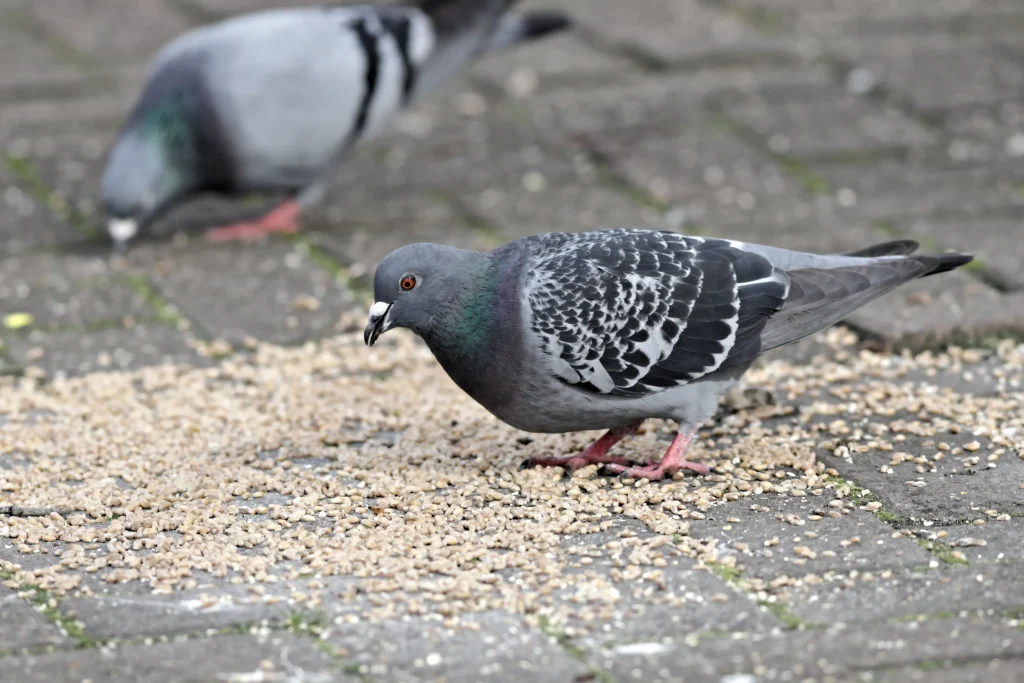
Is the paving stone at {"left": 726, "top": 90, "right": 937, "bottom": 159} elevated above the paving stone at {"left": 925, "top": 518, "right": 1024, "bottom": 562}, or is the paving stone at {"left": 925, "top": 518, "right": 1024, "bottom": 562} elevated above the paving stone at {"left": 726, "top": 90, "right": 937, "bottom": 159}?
the paving stone at {"left": 726, "top": 90, "right": 937, "bottom": 159}

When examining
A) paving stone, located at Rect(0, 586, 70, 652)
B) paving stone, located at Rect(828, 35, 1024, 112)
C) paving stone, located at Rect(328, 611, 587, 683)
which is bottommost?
paving stone, located at Rect(0, 586, 70, 652)

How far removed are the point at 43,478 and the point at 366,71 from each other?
118 inches

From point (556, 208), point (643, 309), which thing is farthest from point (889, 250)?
point (556, 208)

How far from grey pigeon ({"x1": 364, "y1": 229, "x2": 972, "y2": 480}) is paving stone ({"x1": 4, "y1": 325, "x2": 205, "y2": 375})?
63.7 inches

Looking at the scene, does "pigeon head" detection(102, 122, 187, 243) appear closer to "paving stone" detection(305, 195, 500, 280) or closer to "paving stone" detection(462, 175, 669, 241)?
"paving stone" detection(305, 195, 500, 280)

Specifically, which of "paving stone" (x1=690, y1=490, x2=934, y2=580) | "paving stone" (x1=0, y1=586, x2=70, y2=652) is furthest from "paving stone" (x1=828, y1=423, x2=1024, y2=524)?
"paving stone" (x1=0, y1=586, x2=70, y2=652)

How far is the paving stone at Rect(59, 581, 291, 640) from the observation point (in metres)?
3.16

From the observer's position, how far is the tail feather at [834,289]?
4.02 meters

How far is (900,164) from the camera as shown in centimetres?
706

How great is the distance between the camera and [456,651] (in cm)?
303

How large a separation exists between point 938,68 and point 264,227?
13.5 feet

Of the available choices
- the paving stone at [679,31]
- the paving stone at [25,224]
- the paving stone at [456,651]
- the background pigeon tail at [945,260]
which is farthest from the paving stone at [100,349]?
the paving stone at [679,31]

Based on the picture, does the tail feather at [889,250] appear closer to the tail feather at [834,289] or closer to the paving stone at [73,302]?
the tail feather at [834,289]

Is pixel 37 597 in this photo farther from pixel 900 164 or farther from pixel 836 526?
pixel 900 164
